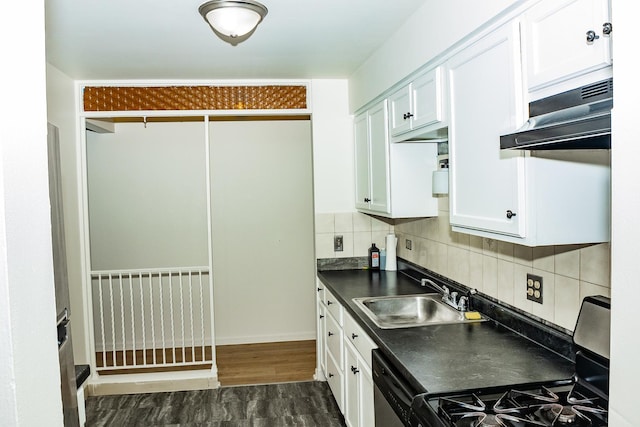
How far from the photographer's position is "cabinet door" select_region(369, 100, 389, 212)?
10.4 ft

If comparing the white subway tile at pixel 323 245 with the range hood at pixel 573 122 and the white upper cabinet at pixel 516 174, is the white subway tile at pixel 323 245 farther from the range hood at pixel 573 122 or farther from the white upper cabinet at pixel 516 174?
the range hood at pixel 573 122

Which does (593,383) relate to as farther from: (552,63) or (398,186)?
(398,186)

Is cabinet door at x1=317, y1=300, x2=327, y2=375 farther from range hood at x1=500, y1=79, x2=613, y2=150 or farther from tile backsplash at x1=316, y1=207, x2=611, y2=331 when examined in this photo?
range hood at x1=500, y1=79, x2=613, y2=150

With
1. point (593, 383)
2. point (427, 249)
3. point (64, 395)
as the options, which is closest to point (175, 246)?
point (427, 249)

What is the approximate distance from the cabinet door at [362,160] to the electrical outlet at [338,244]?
11.5 inches

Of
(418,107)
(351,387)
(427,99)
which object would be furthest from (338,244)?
(427,99)

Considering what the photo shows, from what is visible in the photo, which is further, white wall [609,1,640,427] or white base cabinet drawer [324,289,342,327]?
white base cabinet drawer [324,289,342,327]

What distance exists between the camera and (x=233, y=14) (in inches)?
90.2

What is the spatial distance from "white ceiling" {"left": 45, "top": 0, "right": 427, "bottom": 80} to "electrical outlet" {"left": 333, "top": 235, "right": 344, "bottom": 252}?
4.15 feet

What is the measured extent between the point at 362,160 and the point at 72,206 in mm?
2152

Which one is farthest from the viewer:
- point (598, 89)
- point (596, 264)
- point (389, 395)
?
point (389, 395)

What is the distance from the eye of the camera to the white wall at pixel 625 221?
26.2 inches

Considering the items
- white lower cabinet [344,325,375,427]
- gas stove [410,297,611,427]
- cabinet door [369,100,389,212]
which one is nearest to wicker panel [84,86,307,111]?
cabinet door [369,100,389,212]

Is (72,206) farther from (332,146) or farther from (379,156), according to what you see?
(379,156)
